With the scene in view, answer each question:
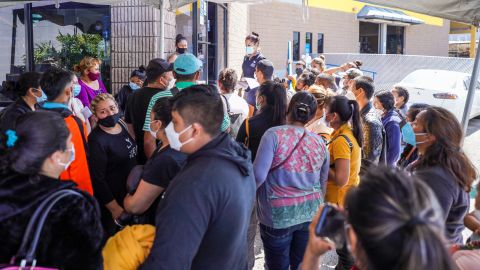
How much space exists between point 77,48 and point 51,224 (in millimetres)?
6198

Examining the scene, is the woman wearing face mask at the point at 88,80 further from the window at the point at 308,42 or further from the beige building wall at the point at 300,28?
the window at the point at 308,42

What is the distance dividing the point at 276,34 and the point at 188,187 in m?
15.9

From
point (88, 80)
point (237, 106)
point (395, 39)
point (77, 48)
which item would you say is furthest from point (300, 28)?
point (237, 106)

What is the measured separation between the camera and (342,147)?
11.2ft

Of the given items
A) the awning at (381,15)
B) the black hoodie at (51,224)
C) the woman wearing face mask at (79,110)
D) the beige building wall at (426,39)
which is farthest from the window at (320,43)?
the black hoodie at (51,224)

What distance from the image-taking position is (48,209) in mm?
1729

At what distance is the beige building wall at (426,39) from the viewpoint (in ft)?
88.9

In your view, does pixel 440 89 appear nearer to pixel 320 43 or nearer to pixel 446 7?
pixel 446 7

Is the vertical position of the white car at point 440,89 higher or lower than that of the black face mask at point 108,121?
higher

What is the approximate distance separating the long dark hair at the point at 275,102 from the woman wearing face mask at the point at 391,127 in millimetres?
1384

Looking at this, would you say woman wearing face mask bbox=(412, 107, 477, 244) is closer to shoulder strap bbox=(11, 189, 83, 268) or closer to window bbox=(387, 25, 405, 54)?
shoulder strap bbox=(11, 189, 83, 268)

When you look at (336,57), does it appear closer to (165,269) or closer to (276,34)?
(276,34)

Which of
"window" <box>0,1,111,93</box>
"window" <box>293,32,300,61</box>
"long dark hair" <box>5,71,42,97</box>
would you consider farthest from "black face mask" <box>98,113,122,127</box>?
"window" <box>293,32,300,61</box>

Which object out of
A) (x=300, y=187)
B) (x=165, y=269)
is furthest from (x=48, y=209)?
(x=300, y=187)
